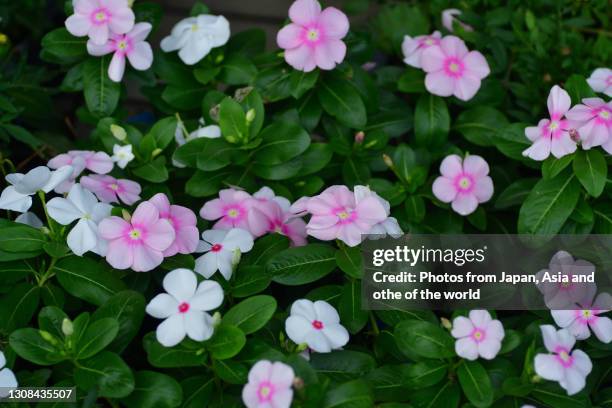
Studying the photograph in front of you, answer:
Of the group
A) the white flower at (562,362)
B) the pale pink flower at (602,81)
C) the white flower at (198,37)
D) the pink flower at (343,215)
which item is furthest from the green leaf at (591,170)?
the white flower at (198,37)

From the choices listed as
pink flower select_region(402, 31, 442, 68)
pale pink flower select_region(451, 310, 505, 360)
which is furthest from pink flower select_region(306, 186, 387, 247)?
pink flower select_region(402, 31, 442, 68)

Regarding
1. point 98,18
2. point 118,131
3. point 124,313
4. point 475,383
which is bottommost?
point 475,383

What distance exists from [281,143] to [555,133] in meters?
0.63

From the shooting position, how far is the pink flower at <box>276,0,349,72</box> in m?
1.88

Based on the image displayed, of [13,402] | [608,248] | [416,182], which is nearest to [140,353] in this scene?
[13,402]

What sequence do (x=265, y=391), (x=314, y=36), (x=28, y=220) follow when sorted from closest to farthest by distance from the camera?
1. (x=265, y=391)
2. (x=28, y=220)
3. (x=314, y=36)

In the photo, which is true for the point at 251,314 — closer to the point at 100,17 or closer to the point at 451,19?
the point at 100,17

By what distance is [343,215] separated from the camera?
1587 millimetres

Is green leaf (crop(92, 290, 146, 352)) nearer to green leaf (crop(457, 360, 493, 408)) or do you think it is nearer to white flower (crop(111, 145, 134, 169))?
white flower (crop(111, 145, 134, 169))

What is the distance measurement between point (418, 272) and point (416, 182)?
26cm

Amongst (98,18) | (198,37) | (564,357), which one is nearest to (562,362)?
(564,357)

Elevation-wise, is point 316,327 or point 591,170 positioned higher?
point 591,170

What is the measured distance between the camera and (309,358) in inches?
60.1

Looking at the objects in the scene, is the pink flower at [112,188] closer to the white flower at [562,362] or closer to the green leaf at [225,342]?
the green leaf at [225,342]
